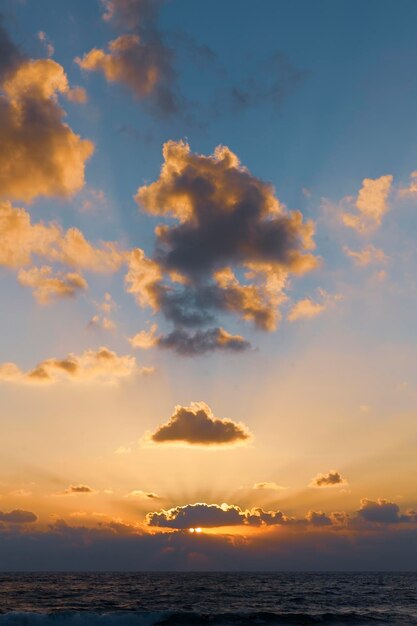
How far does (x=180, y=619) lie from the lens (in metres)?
52.1

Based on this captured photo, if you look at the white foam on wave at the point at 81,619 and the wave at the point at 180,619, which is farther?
the white foam on wave at the point at 81,619

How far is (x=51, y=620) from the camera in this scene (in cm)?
5138

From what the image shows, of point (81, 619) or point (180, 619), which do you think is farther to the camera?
point (81, 619)

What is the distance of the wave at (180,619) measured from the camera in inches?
1983

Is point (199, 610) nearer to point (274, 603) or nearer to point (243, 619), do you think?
point (243, 619)

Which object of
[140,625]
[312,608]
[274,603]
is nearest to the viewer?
[140,625]

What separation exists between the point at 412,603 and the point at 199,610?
127ft

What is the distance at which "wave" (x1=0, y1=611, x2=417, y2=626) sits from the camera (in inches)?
1983

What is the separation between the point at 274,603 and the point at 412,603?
922 inches

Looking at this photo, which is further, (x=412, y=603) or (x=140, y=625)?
(x=412, y=603)

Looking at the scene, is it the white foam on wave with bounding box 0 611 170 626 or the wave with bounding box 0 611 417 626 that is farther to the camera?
the white foam on wave with bounding box 0 611 170 626

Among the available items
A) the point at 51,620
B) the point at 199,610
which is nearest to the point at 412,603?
the point at 199,610

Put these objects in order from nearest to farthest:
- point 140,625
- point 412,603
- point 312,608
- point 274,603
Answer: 1. point 140,625
2. point 312,608
3. point 274,603
4. point 412,603

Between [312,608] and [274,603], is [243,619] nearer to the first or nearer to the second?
[312,608]
